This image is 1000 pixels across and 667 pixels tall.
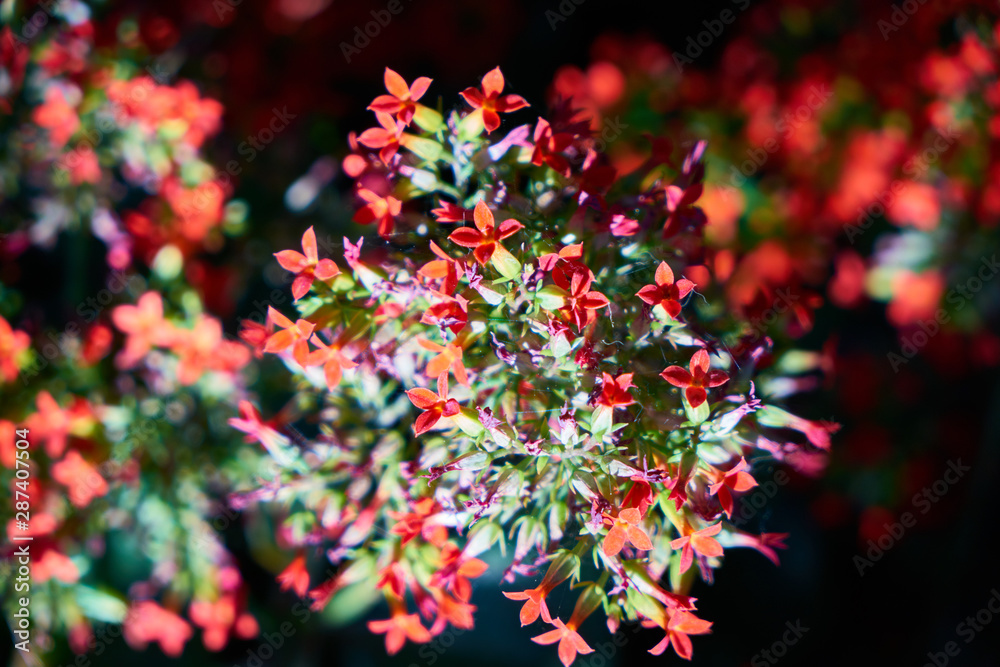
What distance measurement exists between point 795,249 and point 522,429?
189 centimetres

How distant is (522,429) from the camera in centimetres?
105

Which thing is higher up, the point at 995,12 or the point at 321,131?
the point at 995,12

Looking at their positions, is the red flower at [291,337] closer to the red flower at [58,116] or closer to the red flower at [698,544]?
the red flower at [698,544]

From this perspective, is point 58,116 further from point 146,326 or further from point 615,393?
point 615,393

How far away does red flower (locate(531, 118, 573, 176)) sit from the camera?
1057mm

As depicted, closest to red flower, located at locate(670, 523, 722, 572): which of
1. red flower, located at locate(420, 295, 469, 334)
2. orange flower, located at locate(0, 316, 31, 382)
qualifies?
red flower, located at locate(420, 295, 469, 334)

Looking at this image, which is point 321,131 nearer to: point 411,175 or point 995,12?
point 411,175

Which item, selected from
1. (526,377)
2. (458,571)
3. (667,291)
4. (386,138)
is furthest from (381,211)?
(458,571)

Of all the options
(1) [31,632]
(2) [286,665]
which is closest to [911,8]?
(2) [286,665]

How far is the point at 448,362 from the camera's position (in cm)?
97

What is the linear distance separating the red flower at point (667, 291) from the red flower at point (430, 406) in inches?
12.7

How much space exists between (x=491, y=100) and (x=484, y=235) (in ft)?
0.83

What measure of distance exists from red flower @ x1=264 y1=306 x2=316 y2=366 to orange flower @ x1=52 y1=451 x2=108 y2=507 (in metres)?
0.81

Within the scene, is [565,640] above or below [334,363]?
below
